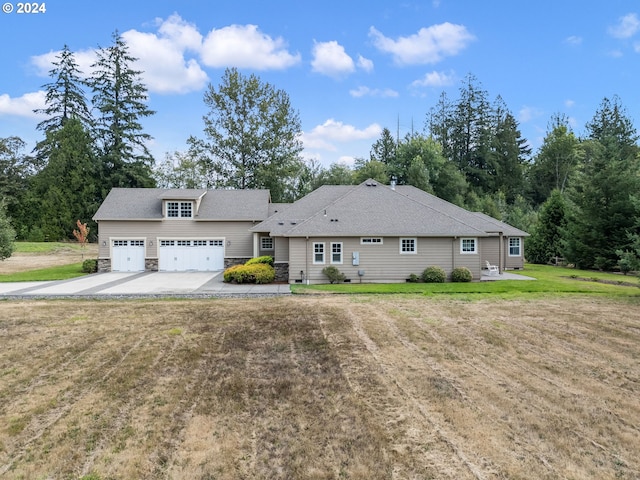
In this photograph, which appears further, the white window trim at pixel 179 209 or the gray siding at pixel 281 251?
the white window trim at pixel 179 209

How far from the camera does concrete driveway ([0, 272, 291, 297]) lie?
50.4ft

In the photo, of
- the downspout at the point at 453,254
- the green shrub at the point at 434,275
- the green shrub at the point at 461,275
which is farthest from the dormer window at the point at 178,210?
the green shrub at the point at 461,275

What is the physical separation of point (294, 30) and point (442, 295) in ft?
55.3

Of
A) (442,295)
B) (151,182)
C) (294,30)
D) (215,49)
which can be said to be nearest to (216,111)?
(151,182)

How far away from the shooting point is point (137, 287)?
56.4ft

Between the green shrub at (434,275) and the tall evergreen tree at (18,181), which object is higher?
the tall evergreen tree at (18,181)

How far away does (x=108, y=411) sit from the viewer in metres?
5.31

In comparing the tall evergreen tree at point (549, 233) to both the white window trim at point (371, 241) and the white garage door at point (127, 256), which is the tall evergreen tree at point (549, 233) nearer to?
the white window trim at point (371, 241)

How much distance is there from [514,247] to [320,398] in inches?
869

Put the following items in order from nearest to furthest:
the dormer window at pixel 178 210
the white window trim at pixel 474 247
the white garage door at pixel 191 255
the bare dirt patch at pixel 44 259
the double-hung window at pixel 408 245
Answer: the double-hung window at pixel 408 245 → the white window trim at pixel 474 247 → the white garage door at pixel 191 255 → the dormer window at pixel 178 210 → the bare dirt patch at pixel 44 259

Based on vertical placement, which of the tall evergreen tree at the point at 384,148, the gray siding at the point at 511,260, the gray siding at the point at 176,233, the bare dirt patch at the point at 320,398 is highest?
the tall evergreen tree at the point at 384,148

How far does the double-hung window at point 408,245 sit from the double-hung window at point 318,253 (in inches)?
152

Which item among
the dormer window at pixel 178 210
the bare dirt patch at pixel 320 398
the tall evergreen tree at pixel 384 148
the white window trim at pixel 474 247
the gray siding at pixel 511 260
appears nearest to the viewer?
the bare dirt patch at pixel 320 398

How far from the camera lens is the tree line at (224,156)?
129ft
